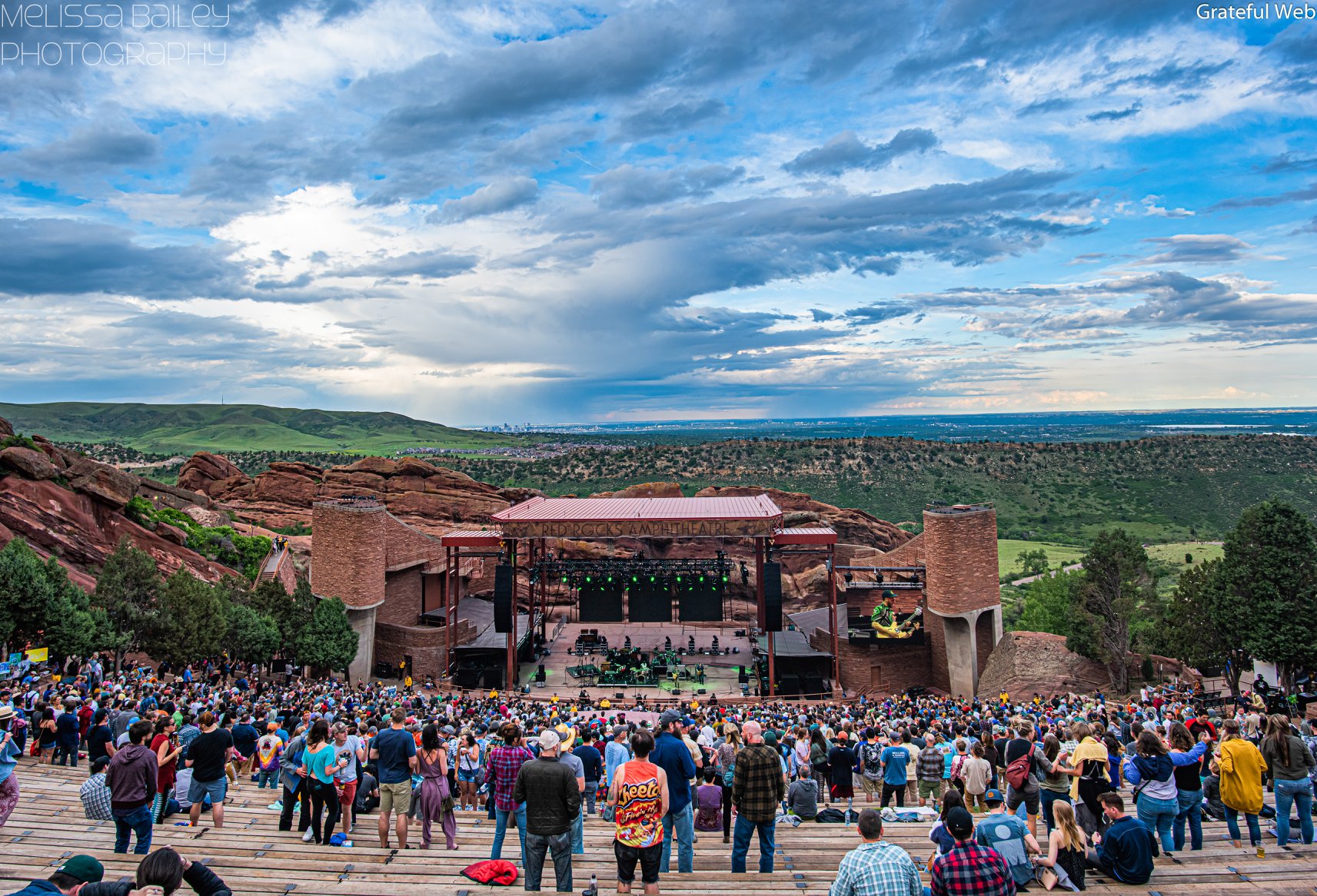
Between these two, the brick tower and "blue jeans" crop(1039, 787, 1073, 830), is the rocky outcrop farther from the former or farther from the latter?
"blue jeans" crop(1039, 787, 1073, 830)

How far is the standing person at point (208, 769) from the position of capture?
8.85 m

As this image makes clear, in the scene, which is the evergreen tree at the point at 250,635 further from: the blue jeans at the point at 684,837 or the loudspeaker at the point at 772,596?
the blue jeans at the point at 684,837

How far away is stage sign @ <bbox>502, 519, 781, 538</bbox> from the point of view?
32812mm

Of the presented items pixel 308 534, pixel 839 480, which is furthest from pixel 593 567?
pixel 839 480

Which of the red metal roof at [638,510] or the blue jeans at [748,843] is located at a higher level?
the red metal roof at [638,510]

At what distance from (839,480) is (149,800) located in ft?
308

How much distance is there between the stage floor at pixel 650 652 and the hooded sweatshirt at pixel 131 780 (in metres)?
24.5

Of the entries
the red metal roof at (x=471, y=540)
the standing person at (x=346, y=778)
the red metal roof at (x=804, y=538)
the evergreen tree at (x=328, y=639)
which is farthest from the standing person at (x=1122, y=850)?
the red metal roof at (x=471, y=540)

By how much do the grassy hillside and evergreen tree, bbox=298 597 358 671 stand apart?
58209 millimetres

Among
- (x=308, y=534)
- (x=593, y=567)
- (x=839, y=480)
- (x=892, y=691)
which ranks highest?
(x=839, y=480)

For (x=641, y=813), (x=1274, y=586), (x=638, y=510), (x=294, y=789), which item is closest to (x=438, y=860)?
(x=294, y=789)

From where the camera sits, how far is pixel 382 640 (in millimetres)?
37531

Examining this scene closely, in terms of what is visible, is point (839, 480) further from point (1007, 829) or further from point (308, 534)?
point (1007, 829)

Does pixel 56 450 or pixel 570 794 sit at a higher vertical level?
pixel 56 450
